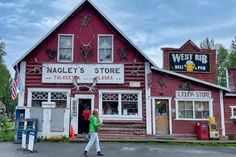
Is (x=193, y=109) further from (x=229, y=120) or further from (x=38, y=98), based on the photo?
(x=38, y=98)

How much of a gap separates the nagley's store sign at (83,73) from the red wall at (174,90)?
2221 millimetres

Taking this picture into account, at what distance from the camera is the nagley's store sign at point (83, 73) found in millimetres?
17938

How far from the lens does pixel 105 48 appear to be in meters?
18.6

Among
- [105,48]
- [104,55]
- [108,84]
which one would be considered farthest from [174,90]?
[105,48]

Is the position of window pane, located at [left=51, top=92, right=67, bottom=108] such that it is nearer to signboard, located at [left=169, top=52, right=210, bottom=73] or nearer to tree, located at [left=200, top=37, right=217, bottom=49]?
signboard, located at [left=169, top=52, right=210, bottom=73]

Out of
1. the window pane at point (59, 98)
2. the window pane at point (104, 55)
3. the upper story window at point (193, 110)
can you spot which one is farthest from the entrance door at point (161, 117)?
the window pane at point (59, 98)

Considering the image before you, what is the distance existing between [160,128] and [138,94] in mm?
2505

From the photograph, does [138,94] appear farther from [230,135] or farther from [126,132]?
[230,135]

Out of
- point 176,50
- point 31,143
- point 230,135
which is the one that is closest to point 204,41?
point 176,50

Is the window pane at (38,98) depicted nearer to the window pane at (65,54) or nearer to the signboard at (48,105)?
the signboard at (48,105)

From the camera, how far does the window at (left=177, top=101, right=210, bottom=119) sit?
1839 centimetres

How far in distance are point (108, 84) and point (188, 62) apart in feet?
22.7

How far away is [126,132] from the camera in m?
17.8

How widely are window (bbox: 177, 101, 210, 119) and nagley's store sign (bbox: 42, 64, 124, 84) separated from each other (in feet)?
13.5
